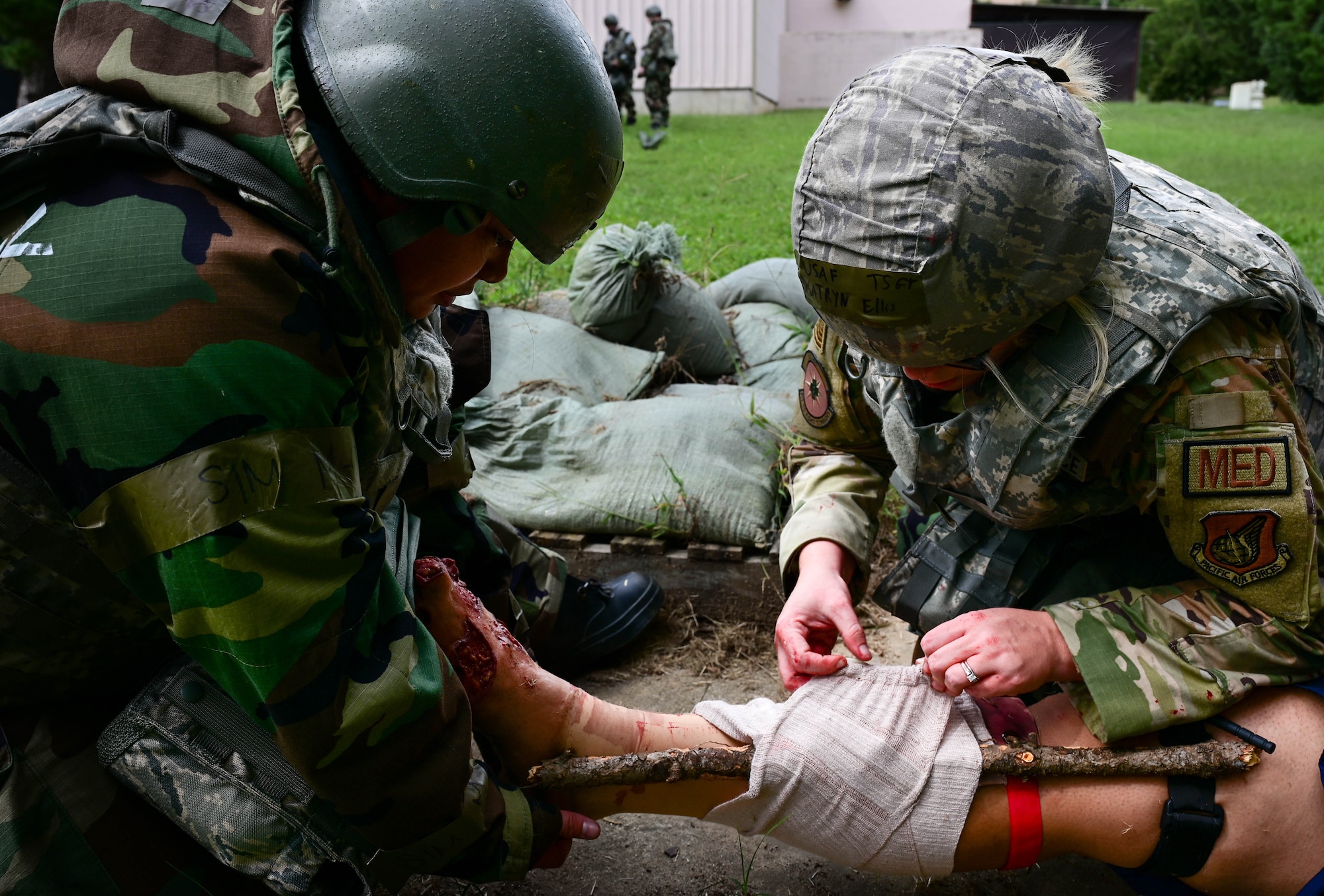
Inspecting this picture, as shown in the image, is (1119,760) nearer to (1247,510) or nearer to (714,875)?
(1247,510)

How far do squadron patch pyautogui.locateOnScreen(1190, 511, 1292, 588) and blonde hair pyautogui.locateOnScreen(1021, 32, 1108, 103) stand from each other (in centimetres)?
71

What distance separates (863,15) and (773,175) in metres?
16.6

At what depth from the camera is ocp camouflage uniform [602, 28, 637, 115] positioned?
1606 cm

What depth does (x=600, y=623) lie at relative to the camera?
2639 millimetres

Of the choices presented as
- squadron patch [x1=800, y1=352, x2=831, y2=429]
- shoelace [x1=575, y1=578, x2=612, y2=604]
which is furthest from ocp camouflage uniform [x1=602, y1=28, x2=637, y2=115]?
squadron patch [x1=800, y1=352, x2=831, y2=429]

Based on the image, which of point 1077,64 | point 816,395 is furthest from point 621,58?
point 1077,64

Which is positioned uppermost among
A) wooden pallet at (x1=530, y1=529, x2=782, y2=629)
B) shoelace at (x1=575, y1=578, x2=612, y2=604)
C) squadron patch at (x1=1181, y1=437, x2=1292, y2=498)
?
squadron patch at (x1=1181, y1=437, x2=1292, y2=498)

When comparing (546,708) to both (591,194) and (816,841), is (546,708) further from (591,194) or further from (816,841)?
(591,194)

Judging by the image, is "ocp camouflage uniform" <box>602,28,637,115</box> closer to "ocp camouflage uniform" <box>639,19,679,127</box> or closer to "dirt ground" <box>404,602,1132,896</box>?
"ocp camouflage uniform" <box>639,19,679,127</box>

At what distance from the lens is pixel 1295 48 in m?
24.8

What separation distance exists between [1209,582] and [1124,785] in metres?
0.35

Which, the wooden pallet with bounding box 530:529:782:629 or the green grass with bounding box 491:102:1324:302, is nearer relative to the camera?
the wooden pallet with bounding box 530:529:782:629

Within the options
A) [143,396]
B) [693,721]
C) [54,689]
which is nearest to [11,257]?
[143,396]

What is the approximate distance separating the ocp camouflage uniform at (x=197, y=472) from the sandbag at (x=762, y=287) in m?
3.27
